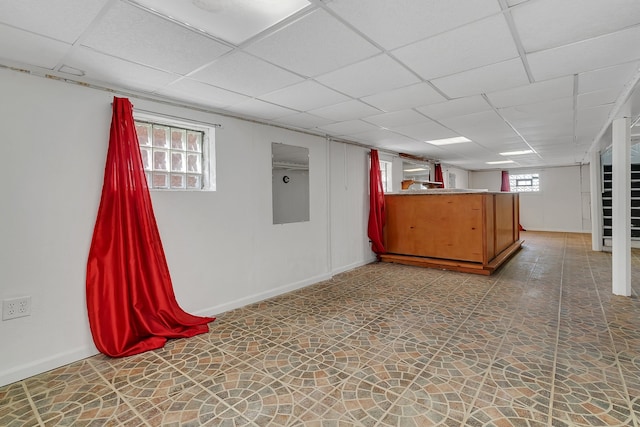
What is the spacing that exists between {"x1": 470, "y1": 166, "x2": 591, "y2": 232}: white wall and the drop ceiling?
8330 millimetres

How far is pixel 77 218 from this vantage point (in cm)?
262

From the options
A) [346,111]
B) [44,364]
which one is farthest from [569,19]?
[44,364]

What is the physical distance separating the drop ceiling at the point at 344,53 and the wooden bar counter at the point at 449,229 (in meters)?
2.08

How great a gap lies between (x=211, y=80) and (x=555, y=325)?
400cm

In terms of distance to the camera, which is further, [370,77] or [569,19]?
[370,77]

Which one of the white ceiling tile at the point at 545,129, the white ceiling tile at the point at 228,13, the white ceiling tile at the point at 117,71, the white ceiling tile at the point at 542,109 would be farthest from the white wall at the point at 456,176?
the white ceiling tile at the point at 228,13

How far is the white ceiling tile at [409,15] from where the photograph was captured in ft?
5.57

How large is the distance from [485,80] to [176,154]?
3.18 m

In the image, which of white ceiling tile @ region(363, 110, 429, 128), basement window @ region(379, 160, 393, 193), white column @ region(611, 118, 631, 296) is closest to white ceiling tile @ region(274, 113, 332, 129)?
white ceiling tile @ region(363, 110, 429, 128)

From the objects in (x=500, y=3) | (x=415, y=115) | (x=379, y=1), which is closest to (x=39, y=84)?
(x=379, y=1)

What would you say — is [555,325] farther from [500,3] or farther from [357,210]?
[357,210]

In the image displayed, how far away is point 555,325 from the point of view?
3062 mm

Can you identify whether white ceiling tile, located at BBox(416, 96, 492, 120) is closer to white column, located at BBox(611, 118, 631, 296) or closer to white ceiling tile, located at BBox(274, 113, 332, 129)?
white ceiling tile, located at BBox(274, 113, 332, 129)

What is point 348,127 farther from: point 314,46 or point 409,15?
point 409,15
